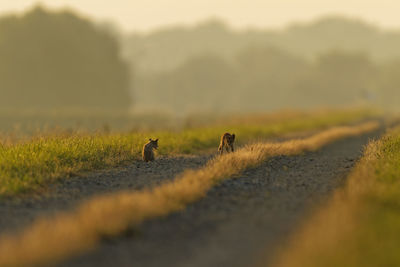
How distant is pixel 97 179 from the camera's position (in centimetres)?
1049

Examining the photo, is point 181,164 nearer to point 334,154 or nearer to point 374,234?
point 334,154

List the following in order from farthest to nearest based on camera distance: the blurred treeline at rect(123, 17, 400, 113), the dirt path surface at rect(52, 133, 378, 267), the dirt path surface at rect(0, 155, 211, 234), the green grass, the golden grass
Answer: the blurred treeline at rect(123, 17, 400, 113) < the green grass < the dirt path surface at rect(0, 155, 211, 234) < the dirt path surface at rect(52, 133, 378, 267) < the golden grass

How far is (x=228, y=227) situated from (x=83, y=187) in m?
4.22

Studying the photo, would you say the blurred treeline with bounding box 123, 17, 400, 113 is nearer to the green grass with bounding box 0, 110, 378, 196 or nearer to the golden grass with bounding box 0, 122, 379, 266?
the green grass with bounding box 0, 110, 378, 196

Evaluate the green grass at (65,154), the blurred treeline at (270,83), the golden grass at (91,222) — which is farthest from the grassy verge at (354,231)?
the blurred treeline at (270,83)

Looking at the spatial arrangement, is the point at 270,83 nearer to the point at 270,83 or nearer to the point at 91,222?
the point at 270,83

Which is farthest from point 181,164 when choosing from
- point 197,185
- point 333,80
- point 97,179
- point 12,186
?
point 333,80

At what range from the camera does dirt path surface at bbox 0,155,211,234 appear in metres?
7.82

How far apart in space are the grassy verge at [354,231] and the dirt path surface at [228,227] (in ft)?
1.43

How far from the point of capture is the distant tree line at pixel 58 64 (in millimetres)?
51562

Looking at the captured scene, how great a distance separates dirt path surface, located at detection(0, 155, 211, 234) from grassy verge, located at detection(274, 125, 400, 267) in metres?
4.20

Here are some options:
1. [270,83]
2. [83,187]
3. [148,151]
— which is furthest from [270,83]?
[83,187]

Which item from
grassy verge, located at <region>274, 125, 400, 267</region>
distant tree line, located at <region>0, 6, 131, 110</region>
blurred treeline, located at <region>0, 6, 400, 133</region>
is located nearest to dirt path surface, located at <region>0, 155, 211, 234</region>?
grassy verge, located at <region>274, 125, 400, 267</region>

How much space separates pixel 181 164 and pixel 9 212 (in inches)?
221
